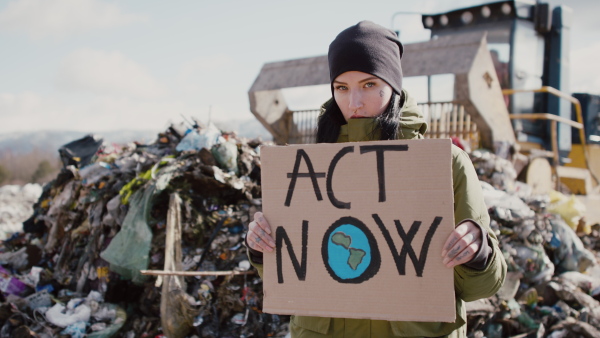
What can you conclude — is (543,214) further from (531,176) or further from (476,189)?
(476,189)

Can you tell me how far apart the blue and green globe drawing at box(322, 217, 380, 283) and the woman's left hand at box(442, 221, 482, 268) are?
19 centimetres

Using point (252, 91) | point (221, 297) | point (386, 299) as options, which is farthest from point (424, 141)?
point (252, 91)

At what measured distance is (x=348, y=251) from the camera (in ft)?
4.65

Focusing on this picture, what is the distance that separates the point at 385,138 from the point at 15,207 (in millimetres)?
8630

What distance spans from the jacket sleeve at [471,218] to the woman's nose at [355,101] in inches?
11.2

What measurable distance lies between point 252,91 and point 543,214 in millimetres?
3495

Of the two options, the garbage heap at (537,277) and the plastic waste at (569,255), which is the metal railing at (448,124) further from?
the plastic waste at (569,255)

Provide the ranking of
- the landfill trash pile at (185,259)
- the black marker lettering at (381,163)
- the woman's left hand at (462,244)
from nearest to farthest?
the woman's left hand at (462,244)
the black marker lettering at (381,163)
the landfill trash pile at (185,259)

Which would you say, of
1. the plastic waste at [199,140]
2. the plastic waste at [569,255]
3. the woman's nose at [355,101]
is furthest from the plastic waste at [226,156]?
the woman's nose at [355,101]

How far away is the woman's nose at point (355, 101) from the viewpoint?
4.79 ft

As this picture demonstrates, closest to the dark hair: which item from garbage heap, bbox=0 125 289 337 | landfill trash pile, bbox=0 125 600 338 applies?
landfill trash pile, bbox=0 125 600 338

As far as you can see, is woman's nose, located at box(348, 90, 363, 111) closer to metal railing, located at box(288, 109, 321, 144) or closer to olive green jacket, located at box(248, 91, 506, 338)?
olive green jacket, located at box(248, 91, 506, 338)

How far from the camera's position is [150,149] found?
5145 mm

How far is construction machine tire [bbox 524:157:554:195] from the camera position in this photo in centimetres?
601
